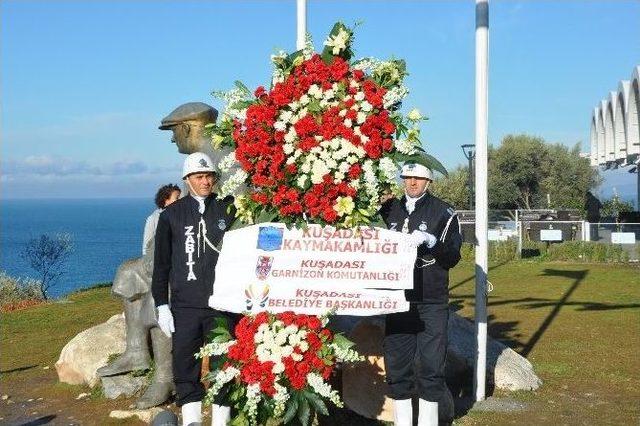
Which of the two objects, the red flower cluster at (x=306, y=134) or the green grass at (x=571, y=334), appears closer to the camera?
the red flower cluster at (x=306, y=134)

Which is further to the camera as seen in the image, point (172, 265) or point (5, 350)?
point (5, 350)

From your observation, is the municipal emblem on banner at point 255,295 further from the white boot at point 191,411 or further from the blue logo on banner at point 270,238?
the white boot at point 191,411

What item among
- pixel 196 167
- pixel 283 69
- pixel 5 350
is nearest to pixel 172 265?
pixel 196 167

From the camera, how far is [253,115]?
6008mm

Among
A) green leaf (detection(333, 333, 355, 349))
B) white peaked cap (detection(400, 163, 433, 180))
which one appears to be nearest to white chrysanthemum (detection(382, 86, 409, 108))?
white peaked cap (detection(400, 163, 433, 180))

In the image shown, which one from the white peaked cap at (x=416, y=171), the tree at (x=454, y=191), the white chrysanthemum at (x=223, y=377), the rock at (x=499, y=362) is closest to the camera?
the white chrysanthemum at (x=223, y=377)

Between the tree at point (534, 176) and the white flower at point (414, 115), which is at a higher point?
the tree at point (534, 176)

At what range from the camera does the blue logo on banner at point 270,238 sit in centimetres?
590

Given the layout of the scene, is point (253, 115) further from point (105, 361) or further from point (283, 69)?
point (105, 361)

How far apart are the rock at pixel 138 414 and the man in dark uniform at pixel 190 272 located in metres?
1.62

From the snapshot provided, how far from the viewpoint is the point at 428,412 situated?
6.64 metres

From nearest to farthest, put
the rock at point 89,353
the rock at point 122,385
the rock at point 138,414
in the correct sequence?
the rock at point 138,414 → the rock at point 122,385 → the rock at point 89,353

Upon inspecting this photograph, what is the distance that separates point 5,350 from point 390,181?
8492mm

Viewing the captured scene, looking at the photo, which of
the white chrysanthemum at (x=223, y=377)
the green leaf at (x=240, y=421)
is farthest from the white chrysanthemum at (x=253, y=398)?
the green leaf at (x=240, y=421)
